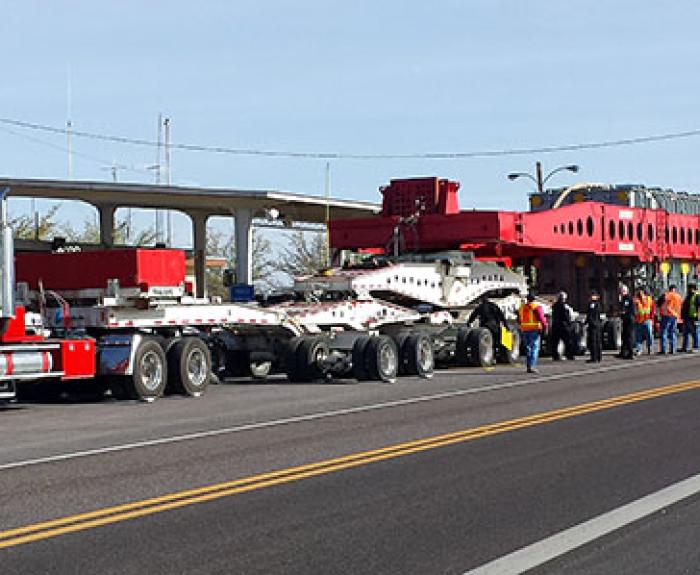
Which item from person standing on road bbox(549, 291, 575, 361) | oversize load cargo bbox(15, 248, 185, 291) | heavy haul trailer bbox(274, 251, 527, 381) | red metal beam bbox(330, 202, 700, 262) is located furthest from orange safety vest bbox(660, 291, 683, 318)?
oversize load cargo bbox(15, 248, 185, 291)

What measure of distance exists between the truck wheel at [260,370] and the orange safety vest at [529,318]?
15.9 feet

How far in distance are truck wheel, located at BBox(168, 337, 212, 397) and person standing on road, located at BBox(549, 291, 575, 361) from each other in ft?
32.5

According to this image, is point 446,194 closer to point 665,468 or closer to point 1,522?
point 665,468

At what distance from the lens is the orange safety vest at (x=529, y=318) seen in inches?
887

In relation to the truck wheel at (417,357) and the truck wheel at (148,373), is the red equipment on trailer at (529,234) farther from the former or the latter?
the truck wheel at (148,373)

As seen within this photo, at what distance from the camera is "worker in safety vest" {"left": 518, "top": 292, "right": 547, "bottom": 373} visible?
22.5 m

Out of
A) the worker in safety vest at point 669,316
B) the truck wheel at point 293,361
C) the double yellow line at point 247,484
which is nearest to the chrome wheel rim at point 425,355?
the truck wheel at point 293,361

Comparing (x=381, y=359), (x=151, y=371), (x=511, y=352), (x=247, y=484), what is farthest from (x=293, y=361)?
(x=247, y=484)

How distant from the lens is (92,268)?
59.6 ft

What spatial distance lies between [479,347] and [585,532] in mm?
16552

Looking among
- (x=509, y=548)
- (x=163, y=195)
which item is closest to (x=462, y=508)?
(x=509, y=548)

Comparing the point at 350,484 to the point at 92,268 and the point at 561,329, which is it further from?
the point at 561,329

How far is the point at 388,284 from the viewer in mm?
23344

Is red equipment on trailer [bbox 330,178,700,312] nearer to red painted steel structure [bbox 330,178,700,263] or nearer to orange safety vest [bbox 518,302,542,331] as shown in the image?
red painted steel structure [bbox 330,178,700,263]
